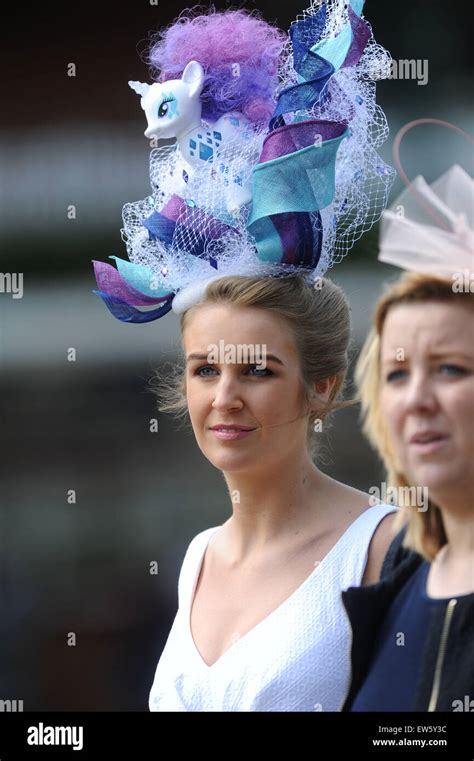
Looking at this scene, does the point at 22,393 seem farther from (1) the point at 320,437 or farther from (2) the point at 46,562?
(1) the point at 320,437

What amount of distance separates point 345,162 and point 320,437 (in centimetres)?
60

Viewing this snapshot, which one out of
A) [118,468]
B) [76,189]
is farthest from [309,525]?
[76,189]

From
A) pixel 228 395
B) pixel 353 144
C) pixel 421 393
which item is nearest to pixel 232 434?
pixel 228 395

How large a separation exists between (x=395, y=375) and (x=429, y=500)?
270 mm

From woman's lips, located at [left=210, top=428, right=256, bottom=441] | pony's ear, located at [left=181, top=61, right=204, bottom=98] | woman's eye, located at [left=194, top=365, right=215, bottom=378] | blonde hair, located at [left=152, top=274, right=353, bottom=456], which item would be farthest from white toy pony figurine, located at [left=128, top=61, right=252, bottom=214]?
woman's lips, located at [left=210, top=428, right=256, bottom=441]

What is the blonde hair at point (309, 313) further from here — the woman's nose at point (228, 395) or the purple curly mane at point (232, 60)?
the purple curly mane at point (232, 60)

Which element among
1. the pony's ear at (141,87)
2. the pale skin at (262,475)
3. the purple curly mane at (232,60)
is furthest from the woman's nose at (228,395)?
the pony's ear at (141,87)

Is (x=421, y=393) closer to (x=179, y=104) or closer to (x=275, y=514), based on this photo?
(x=275, y=514)

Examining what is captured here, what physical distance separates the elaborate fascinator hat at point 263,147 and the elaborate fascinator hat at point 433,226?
7 cm

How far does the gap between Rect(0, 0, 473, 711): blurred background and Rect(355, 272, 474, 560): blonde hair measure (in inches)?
17.2

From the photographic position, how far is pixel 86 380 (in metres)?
2.59

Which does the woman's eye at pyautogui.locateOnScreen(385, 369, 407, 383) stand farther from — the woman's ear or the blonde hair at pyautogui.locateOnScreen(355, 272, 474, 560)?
the woman's ear

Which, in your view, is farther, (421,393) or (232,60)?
(232,60)

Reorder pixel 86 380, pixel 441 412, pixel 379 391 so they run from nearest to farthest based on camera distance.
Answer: pixel 441 412 → pixel 379 391 → pixel 86 380
